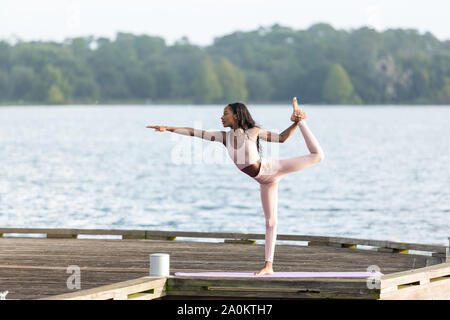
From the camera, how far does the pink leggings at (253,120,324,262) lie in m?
9.42

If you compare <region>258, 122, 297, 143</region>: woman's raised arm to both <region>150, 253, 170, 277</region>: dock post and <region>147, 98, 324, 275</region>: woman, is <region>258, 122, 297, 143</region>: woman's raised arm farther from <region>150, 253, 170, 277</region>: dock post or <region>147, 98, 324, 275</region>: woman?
<region>150, 253, 170, 277</region>: dock post

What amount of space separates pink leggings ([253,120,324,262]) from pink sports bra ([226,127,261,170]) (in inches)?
5.3

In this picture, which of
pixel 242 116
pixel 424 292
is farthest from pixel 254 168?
pixel 424 292

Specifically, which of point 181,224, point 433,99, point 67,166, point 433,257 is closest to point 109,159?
point 67,166

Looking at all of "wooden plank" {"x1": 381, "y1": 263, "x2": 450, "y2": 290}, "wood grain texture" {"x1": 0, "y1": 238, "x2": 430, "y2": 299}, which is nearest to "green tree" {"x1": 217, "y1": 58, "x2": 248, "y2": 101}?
"wood grain texture" {"x1": 0, "y1": 238, "x2": 430, "y2": 299}

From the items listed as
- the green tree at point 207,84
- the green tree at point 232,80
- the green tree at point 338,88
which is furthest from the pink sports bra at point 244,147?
the green tree at point 207,84

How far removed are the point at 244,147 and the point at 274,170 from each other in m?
0.39

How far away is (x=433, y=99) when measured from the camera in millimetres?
150250

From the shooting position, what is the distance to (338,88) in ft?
485

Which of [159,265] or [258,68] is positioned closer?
[159,265]

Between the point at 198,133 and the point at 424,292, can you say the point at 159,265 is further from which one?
the point at 424,292

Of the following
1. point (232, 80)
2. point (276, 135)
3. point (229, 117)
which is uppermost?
point (232, 80)

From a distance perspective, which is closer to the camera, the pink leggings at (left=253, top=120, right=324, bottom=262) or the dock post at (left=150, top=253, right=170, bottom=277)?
the pink leggings at (left=253, top=120, right=324, bottom=262)

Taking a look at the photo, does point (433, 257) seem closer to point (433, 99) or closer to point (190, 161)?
point (190, 161)
